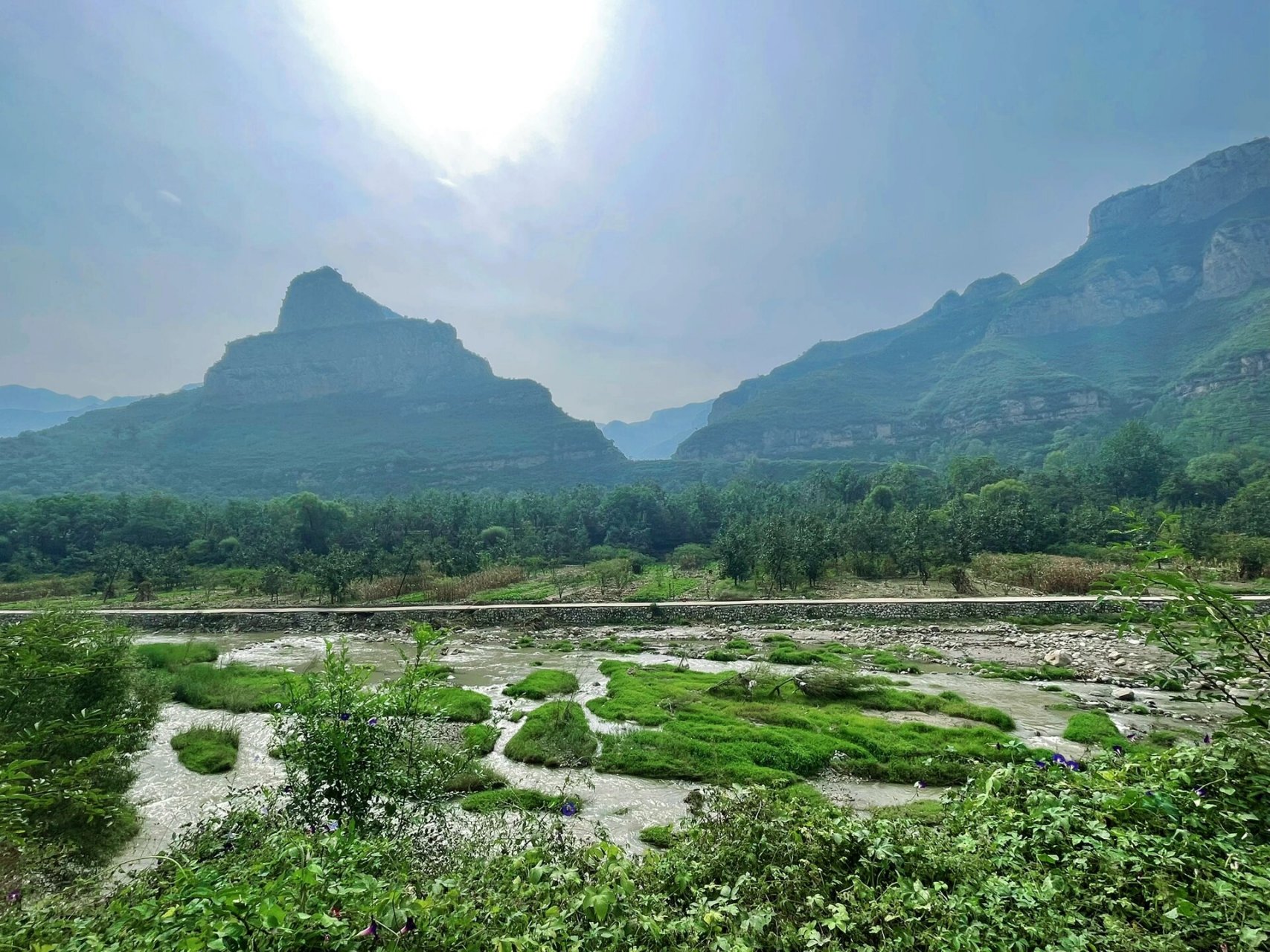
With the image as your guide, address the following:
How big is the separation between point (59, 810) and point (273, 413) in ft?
767

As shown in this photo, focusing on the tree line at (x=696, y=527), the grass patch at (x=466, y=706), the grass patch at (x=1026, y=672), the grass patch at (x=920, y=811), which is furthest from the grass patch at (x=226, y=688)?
the grass patch at (x=1026, y=672)

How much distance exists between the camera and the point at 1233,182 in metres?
195

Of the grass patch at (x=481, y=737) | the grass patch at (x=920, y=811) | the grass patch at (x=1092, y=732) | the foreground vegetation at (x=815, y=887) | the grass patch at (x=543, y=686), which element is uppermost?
the foreground vegetation at (x=815, y=887)

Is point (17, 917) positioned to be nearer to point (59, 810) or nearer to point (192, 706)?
point (59, 810)

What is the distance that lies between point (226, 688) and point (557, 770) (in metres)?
14.3

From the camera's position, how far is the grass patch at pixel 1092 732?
12.3 meters

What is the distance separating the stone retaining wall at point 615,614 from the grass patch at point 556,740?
1685 centimetres

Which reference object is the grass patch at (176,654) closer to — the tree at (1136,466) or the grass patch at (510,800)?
the grass patch at (510,800)

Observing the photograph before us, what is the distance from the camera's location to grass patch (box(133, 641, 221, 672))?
2199 cm

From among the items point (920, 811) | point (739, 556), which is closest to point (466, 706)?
point (920, 811)

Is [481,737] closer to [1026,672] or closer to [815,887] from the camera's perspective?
[815,887]

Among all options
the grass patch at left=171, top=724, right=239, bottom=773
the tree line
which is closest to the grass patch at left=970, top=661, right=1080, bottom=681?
the tree line

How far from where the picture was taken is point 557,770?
1207 centimetres

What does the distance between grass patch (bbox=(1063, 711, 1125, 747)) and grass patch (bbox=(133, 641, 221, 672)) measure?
30405 mm
